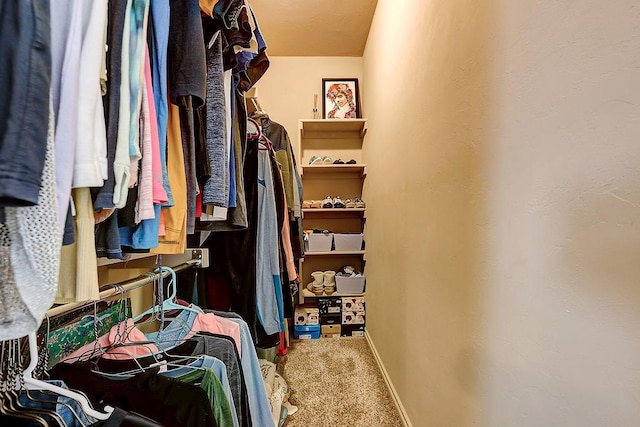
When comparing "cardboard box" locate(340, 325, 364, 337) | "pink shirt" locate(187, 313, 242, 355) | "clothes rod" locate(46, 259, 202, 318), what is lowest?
"cardboard box" locate(340, 325, 364, 337)

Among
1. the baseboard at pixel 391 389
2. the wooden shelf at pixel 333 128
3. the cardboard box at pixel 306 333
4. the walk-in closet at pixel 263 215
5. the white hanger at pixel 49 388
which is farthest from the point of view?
the wooden shelf at pixel 333 128

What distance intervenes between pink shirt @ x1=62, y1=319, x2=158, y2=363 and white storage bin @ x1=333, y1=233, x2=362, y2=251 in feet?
6.43

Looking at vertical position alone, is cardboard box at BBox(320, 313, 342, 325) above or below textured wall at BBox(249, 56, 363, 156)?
below

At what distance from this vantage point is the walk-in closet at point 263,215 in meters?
0.42

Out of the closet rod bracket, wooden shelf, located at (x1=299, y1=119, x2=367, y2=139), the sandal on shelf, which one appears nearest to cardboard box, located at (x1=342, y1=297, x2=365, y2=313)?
the sandal on shelf

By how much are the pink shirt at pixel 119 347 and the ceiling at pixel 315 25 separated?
2.27 metres

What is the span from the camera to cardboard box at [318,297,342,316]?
8.80 feet

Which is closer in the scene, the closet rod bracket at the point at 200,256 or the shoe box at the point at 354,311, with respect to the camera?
the closet rod bracket at the point at 200,256

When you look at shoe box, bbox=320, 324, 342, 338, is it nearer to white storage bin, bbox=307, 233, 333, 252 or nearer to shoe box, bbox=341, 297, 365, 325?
shoe box, bbox=341, 297, 365, 325

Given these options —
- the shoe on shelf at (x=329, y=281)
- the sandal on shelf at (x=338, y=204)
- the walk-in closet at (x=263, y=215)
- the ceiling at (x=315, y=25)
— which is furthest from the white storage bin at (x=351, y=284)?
the ceiling at (x=315, y=25)

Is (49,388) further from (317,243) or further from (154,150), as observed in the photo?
(317,243)

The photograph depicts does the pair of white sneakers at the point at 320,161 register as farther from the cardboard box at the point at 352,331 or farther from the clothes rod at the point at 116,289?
the clothes rod at the point at 116,289

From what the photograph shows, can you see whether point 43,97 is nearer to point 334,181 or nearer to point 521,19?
point 521,19

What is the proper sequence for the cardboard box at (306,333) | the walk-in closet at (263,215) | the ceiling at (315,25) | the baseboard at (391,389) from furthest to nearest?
1. the cardboard box at (306,333)
2. the ceiling at (315,25)
3. the baseboard at (391,389)
4. the walk-in closet at (263,215)
